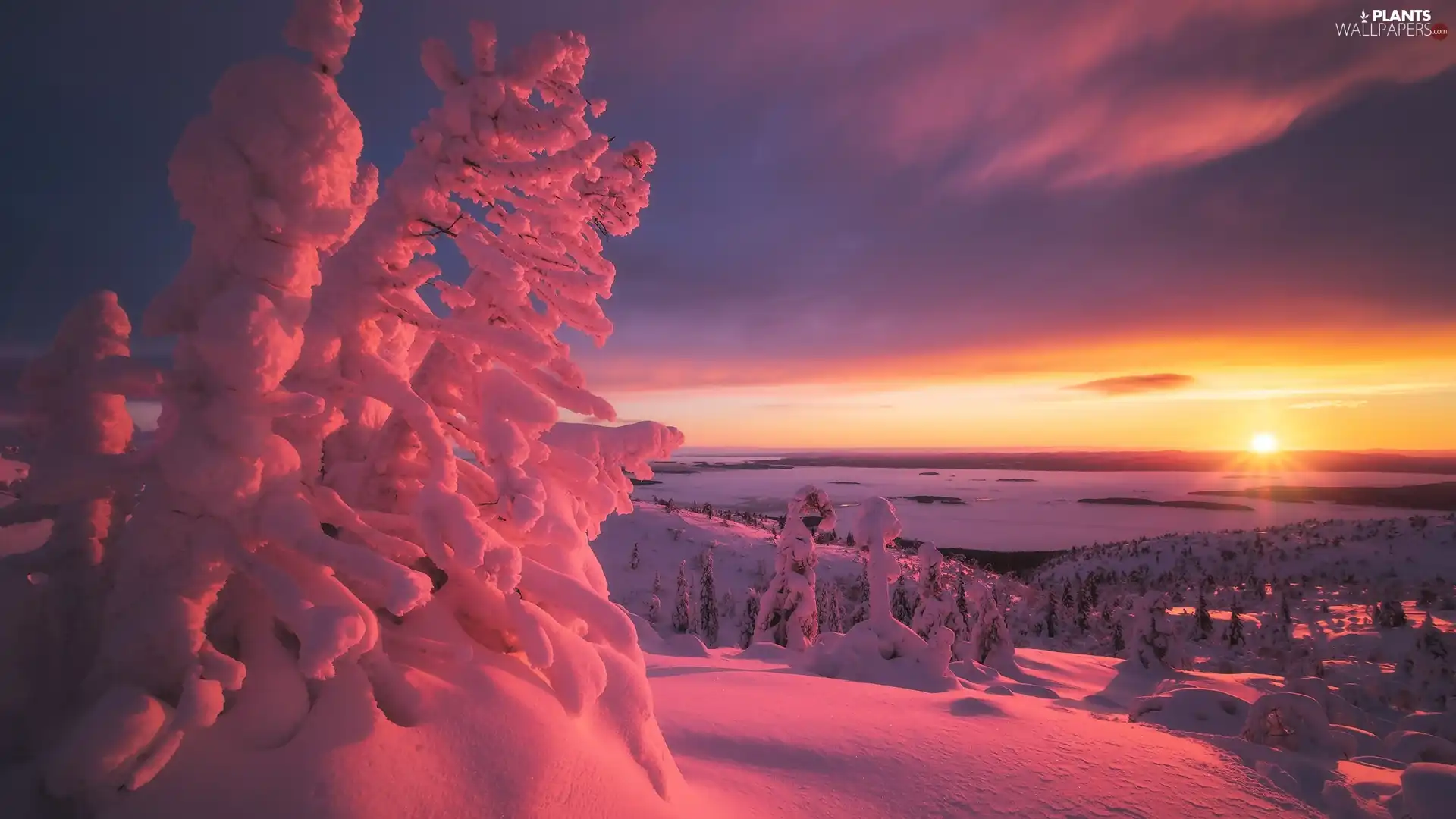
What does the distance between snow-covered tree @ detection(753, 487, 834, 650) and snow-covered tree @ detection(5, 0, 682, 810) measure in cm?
1492

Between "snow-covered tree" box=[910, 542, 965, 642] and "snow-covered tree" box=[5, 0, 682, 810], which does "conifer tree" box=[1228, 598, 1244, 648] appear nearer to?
"snow-covered tree" box=[910, 542, 965, 642]

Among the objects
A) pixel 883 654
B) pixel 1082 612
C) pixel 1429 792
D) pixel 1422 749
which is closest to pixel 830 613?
pixel 1082 612

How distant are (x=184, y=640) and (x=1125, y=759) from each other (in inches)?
254

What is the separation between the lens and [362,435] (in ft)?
12.3

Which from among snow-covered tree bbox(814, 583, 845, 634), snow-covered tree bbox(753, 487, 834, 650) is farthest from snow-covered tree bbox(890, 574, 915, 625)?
snow-covered tree bbox(753, 487, 834, 650)

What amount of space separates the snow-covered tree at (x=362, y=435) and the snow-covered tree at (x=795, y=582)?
14922mm

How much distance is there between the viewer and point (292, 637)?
2.92m

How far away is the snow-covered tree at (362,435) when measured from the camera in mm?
2365

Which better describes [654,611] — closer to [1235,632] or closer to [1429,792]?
[1235,632]

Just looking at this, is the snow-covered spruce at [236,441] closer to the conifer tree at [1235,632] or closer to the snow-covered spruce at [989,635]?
the snow-covered spruce at [989,635]

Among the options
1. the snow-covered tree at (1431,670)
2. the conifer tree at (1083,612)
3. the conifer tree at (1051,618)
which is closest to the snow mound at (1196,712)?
the snow-covered tree at (1431,670)

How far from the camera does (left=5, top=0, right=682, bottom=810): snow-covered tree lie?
2365 millimetres

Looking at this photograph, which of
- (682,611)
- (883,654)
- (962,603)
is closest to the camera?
(883,654)

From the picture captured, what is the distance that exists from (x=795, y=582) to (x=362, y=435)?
16755 mm
